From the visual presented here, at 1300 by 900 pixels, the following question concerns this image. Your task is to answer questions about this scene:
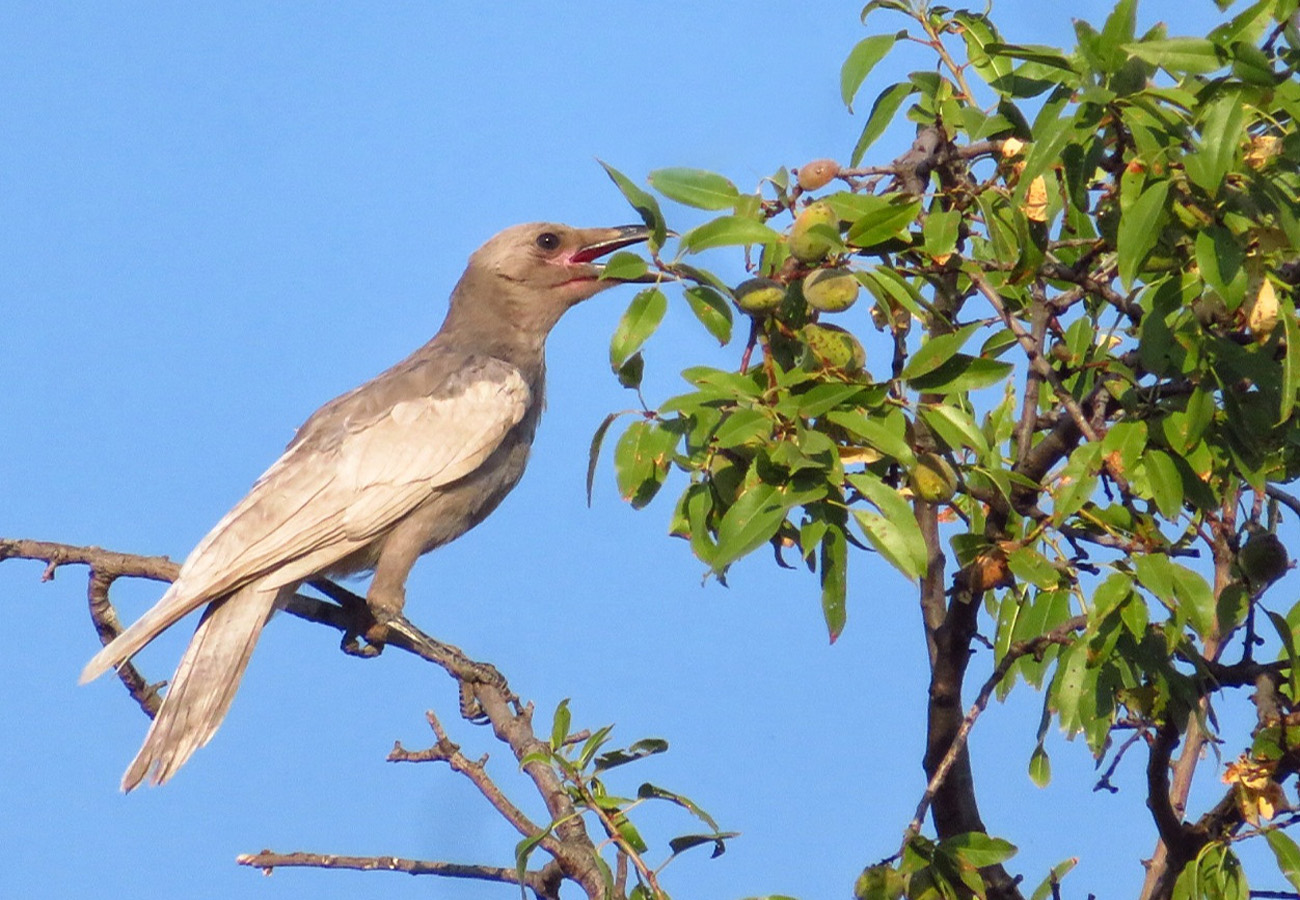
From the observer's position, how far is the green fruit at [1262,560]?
3.01 meters

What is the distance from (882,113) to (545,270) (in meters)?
3.65

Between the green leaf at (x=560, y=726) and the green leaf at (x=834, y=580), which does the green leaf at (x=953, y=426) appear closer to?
the green leaf at (x=834, y=580)

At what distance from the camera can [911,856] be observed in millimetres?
2824

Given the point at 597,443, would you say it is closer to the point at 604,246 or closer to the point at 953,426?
the point at 953,426

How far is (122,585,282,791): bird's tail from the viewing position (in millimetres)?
4984

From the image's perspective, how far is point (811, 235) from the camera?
2572 mm

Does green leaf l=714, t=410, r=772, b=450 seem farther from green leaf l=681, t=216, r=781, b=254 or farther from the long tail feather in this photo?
the long tail feather

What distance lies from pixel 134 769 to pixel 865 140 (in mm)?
3434

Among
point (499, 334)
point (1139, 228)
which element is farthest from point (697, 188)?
point (499, 334)

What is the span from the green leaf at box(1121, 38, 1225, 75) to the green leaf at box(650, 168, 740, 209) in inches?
29.4

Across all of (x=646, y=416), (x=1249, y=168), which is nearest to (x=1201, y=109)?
(x=1249, y=168)

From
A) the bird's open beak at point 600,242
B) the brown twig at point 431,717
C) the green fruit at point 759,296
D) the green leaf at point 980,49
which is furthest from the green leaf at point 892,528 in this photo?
the bird's open beak at point 600,242

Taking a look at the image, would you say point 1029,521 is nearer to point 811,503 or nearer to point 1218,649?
point 811,503

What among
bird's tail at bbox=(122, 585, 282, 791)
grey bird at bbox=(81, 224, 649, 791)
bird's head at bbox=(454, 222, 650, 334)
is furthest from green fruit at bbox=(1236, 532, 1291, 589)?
bird's head at bbox=(454, 222, 650, 334)
